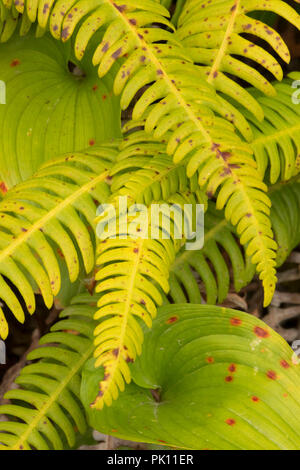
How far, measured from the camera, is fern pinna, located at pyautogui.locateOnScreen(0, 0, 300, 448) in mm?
1139

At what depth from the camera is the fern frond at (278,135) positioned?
1.42 m

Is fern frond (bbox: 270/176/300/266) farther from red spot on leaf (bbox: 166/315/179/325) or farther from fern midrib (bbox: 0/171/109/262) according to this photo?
fern midrib (bbox: 0/171/109/262)

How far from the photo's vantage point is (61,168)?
1363 millimetres

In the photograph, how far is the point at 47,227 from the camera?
1251 mm

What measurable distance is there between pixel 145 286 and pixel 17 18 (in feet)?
3.19

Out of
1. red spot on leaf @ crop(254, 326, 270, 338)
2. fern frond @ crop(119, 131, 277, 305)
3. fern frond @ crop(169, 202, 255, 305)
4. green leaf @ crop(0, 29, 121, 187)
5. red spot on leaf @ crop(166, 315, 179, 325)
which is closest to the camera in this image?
fern frond @ crop(119, 131, 277, 305)

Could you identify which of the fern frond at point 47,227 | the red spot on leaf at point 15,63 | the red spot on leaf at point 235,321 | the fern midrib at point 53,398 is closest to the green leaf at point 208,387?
the red spot on leaf at point 235,321

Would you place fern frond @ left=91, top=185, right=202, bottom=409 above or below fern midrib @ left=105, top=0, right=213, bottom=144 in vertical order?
below

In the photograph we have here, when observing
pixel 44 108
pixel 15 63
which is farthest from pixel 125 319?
pixel 15 63

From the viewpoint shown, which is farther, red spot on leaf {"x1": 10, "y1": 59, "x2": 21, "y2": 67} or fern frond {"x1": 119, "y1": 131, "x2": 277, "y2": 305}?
red spot on leaf {"x1": 10, "y1": 59, "x2": 21, "y2": 67}

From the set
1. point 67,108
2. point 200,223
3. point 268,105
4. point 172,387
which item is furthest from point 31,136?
point 172,387

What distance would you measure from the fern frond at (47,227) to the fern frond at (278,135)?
0.37m

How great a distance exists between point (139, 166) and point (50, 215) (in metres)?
0.23

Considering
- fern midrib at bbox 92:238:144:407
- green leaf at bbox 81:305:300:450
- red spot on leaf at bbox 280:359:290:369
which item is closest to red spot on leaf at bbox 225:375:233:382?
green leaf at bbox 81:305:300:450
